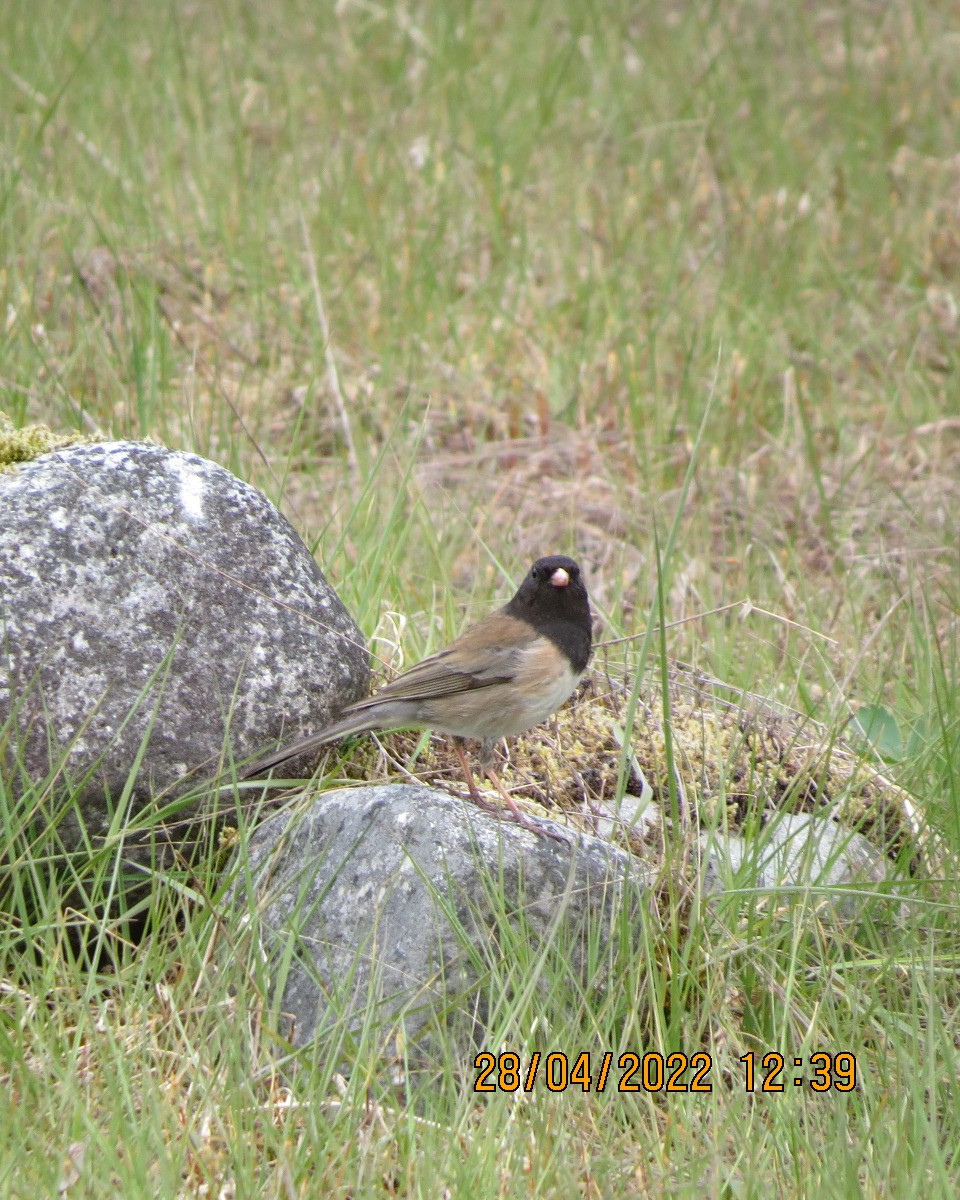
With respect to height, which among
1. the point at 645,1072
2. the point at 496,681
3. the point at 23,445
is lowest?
the point at 645,1072

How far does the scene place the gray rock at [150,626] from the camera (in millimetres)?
2797

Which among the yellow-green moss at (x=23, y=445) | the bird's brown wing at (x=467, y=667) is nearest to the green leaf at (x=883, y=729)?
the bird's brown wing at (x=467, y=667)

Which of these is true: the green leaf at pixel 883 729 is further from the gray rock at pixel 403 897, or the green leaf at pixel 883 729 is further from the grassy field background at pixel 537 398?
the gray rock at pixel 403 897

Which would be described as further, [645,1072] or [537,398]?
[537,398]

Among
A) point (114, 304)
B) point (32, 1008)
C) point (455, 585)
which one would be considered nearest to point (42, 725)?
point (32, 1008)

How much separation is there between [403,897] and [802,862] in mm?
843

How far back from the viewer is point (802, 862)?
2.83 meters

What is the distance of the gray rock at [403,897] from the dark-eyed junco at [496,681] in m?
0.17

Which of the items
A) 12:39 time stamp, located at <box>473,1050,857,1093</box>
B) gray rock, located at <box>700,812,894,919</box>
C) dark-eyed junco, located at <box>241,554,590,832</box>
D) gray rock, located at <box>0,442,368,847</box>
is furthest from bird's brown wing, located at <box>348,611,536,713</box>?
12:39 time stamp, located at <box>473,1050,857,1093</box>

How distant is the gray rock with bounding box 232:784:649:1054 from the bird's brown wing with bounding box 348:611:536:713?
0.25 metres

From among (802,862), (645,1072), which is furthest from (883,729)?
(645,1072)

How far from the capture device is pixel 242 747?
2939 mm

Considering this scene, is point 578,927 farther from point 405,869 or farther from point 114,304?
point 114,304

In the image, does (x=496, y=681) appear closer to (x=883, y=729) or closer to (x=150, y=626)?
(x=150, y=626)
